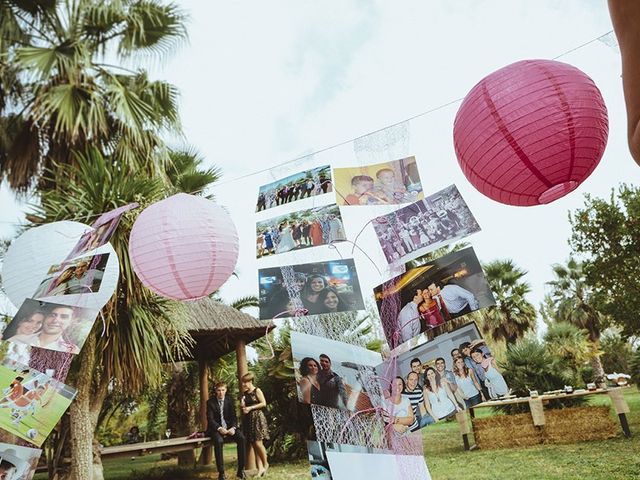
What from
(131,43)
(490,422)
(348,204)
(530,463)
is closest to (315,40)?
(348,204)

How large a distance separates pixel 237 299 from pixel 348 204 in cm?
1243

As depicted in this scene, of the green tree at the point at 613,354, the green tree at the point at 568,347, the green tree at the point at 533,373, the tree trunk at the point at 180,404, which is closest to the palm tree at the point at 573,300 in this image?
the green tree at the point at 613,354

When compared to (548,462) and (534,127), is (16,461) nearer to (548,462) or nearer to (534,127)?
(534,127)

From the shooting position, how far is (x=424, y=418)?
10.1ft

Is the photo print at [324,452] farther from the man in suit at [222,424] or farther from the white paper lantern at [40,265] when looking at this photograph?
the man in suit at [222,424]

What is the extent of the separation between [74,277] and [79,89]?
407 cm

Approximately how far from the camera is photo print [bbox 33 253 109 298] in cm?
371

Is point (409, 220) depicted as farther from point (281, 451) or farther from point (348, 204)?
point (281, 451)

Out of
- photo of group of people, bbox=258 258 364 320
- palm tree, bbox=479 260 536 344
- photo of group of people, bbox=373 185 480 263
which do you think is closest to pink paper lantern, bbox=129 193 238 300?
photo of group of people, bbox=258 258 364 320

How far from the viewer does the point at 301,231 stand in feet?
12.2

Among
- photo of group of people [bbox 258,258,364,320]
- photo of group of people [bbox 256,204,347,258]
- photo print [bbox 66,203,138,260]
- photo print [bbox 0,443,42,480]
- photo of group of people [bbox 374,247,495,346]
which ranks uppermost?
photo print [bbox 66,203,138,260]

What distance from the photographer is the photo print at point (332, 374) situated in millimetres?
3240

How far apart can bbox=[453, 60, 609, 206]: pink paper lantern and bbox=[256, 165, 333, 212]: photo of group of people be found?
4.97ft

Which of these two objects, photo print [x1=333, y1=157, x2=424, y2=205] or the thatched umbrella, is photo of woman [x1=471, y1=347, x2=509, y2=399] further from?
the thatched umbrella
